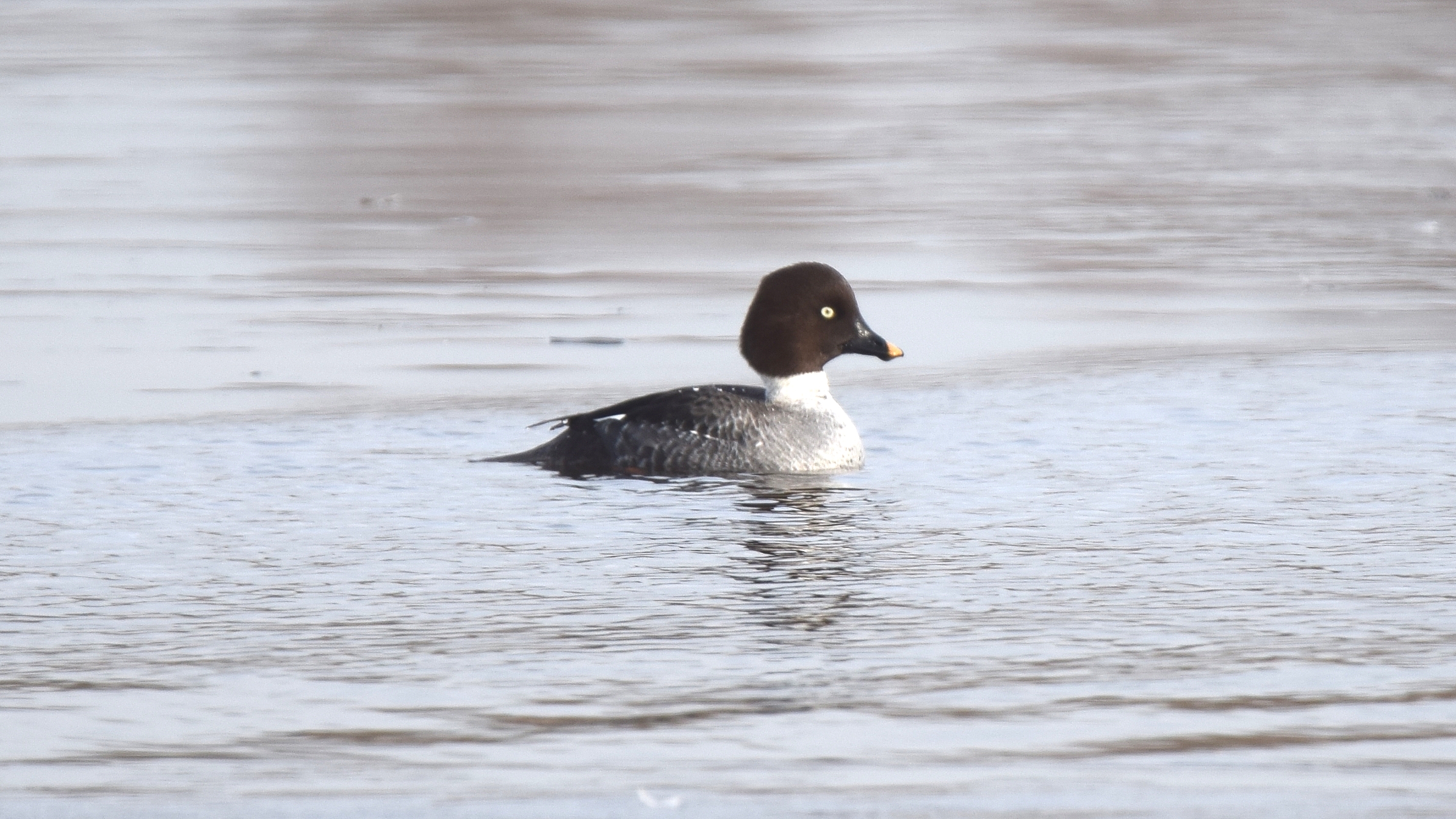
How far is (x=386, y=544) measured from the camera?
710 cm

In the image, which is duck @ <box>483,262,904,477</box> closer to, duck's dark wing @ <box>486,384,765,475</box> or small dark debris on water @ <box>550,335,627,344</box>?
duck's dark wing @ <box>486,384,765,475</box>

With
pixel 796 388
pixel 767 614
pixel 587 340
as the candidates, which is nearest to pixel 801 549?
pixel 767 614

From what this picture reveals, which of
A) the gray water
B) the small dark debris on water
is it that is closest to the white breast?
the gray water

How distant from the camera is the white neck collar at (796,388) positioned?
902 cm

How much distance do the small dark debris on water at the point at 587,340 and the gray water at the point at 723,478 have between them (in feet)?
0.29

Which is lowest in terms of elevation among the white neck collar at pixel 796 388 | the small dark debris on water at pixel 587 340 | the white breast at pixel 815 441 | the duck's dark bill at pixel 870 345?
the white breast at pixel 815 441

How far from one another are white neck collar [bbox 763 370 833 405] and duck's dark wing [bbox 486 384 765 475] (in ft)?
1.20

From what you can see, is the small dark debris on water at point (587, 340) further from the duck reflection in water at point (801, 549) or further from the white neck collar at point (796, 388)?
the duck reflection in water at point (801, 549)

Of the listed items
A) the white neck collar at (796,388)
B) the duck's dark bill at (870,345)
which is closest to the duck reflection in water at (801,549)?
the white neck collar at (796,388)

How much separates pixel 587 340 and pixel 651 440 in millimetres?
2708

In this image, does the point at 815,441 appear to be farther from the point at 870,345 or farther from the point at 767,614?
the point at 767,614

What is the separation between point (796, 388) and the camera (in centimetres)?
912

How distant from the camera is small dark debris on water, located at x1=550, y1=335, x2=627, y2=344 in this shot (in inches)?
439

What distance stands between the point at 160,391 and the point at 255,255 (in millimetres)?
3980
